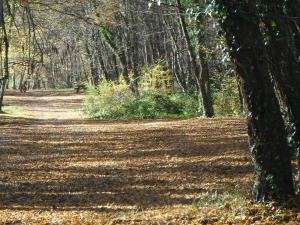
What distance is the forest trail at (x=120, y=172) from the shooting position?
776 cm

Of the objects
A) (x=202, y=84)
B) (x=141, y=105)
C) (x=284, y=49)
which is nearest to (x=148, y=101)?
(x=141, y=105)

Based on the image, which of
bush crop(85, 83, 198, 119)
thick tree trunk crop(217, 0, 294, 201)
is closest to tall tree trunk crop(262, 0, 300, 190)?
thick tree trunk crop(217, 0, 294, 201)

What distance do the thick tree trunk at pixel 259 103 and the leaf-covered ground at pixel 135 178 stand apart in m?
0.39

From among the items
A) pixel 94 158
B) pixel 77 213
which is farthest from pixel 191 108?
pixel 77 213

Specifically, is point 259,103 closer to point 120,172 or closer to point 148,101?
point 120,172

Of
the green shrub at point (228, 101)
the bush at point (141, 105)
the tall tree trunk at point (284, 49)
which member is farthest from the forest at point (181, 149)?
the bush at point (141, 105)

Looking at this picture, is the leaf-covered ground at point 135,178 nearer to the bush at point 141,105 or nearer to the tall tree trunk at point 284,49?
the tall tree trunk at point 284,49

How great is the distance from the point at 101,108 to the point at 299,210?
1981 cm

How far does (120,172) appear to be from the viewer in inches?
417

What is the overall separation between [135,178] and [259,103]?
472 centimetres

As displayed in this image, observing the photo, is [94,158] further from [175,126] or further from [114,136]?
[175,126]

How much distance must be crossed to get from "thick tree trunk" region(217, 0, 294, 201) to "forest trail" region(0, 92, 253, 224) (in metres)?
1.50

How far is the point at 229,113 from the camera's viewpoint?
21.7 meters

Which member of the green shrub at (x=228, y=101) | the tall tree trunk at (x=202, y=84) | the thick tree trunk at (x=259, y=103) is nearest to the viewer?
the thick tree trunk at (x=259, y=103)
